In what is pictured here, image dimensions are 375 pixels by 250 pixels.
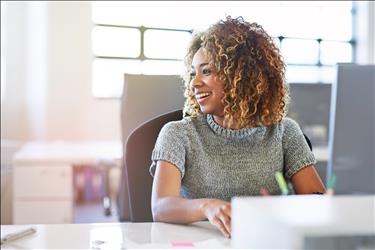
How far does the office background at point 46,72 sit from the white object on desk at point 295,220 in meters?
3.25

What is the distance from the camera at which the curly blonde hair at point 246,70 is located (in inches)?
48.2

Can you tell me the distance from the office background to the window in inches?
5.4

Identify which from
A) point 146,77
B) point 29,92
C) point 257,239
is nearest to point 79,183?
point 29,92

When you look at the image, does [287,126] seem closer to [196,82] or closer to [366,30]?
[196,82]

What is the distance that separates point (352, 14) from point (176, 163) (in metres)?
3.92

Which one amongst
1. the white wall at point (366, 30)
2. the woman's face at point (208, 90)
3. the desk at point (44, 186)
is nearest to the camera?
the woman's face at point (208, 90)

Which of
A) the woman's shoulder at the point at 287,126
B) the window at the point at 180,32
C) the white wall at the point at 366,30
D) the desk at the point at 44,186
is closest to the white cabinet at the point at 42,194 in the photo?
the desk at the point at 44,186

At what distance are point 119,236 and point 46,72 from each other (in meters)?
2.83

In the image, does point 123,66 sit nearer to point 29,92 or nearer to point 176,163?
point 29,92

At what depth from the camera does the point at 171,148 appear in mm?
1143

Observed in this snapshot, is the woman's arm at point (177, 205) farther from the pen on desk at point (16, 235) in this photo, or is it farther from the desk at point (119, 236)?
the pen on desk at point (16, 235)

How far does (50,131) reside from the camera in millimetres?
3592

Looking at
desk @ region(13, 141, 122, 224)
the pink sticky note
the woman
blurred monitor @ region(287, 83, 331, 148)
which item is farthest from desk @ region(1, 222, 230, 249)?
blurred monitor @ region(287, 83, 331, 148)

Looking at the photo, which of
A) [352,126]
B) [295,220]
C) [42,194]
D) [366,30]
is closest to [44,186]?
[42,194]
